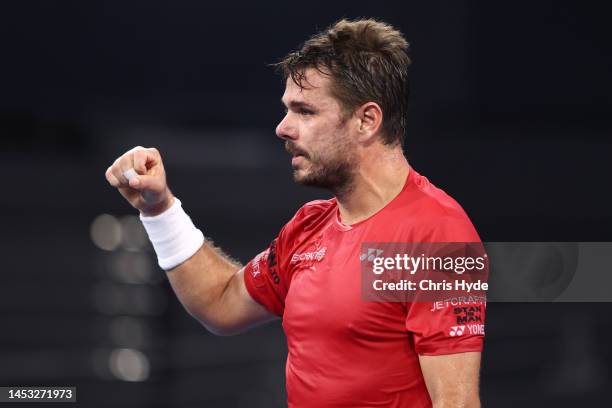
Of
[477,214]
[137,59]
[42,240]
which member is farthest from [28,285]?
[477,214]

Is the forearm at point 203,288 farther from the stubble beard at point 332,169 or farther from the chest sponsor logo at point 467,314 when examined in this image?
the chest sponsor logo at point 467,314

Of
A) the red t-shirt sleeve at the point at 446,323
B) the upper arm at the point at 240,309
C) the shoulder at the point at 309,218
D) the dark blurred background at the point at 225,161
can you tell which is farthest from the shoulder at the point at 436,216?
the dark blurred background at the point at 225,161

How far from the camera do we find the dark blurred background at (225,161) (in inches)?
220

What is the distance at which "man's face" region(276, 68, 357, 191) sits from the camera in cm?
258

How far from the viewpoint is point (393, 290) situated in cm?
237

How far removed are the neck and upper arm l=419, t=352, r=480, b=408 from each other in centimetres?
50

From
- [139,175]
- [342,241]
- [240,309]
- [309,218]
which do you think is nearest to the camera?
[342,241]

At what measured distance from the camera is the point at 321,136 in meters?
2.58

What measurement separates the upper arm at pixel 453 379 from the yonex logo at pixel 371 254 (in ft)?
1.04

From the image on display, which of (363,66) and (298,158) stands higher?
(363,66)

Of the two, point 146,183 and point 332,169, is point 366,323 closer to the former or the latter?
point 332,169

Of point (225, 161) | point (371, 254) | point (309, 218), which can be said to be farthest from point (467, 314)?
point (225, 161)

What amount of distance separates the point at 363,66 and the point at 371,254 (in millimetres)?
547

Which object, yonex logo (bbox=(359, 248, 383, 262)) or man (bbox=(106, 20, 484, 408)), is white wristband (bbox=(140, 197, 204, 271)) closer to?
man (bbox=(106, 20, 484, 408))
